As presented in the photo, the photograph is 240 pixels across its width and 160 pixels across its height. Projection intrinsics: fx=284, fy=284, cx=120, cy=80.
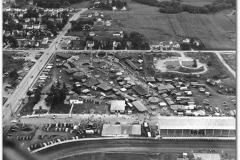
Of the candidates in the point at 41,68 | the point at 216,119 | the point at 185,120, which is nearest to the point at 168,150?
the point at 185,120

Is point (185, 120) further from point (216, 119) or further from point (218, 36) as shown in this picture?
point (218, 36)

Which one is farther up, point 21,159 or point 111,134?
point 21,159

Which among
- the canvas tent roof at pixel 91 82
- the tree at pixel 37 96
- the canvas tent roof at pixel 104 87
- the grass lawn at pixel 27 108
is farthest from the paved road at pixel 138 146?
the canvas tent roof at pixel 91 82

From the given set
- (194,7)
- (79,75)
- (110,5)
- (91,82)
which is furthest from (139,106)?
(110,5)

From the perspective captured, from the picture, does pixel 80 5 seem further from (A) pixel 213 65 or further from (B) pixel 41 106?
(B) pixel 41 106

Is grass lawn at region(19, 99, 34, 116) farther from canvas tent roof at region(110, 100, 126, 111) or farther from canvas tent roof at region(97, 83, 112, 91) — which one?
canvas tent roof at region(110, 100, 126, 111)

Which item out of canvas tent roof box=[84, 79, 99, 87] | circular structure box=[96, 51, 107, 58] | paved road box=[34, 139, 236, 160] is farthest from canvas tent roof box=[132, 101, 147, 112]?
circular structure box=[96, 51, 107, 58]
